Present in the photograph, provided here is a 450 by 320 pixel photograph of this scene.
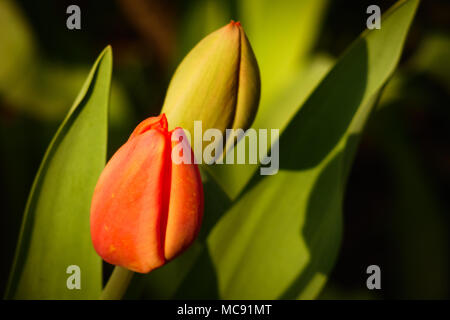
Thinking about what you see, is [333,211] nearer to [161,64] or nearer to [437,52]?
[437,52]

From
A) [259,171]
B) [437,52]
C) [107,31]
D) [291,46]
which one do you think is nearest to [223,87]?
[259,171]

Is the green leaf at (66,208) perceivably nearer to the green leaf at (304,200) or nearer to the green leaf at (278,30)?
the green leaf at (304,200)

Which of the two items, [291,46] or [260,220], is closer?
[260,220]

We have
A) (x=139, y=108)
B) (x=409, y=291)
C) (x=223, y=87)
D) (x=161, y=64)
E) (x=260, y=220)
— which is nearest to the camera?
(x=223, y=87)

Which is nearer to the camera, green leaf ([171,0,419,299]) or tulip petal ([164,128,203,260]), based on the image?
tulip petal ([164,128,203,260])

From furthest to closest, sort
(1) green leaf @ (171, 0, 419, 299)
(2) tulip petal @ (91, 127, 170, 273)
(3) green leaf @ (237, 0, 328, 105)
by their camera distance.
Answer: (3) green leaf @ (237, 0, 328, 105)
(1) green leaf @ (171, 0, 419, 299)
(2) tulip petal @ (91, 127, 170, 273)

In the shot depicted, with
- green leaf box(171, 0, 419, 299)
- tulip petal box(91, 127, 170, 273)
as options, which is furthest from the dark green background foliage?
tulip petal box(91, 127, 170, 273)

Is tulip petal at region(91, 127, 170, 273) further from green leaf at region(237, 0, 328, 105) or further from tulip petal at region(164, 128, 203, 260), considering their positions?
green leaf at region(237, 0, 328, 105)

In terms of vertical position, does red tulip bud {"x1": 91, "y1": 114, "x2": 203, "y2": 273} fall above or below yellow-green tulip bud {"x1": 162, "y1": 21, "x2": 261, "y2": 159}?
below
